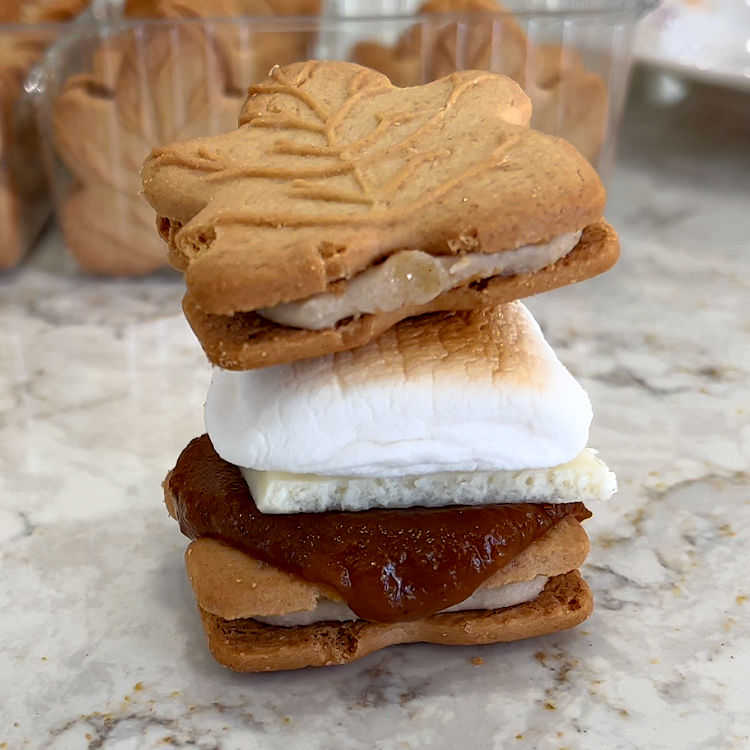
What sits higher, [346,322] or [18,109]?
[346,322]

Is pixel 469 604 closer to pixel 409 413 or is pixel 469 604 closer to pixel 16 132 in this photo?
pixel 409 413

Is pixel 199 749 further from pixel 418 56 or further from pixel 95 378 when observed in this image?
pixel 418 56

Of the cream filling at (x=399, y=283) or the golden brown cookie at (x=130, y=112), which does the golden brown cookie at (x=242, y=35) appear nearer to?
the golden brown cookie at (x=130, y=112)

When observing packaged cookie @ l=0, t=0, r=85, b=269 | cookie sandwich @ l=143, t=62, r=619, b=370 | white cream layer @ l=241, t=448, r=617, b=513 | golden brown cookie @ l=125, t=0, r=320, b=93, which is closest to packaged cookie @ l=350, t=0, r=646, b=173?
golden brown cookie @ l=125, t=0, r=320, b=93

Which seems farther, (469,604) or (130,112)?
(130,112)

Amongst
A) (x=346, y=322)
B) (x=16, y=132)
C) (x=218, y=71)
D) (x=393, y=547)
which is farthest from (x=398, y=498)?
(x=16, y=132)

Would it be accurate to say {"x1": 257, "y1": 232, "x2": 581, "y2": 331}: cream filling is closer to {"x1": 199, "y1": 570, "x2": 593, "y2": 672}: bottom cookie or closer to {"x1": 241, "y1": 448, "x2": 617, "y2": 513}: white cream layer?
{"x1": 241, "y1": 448, "x2": 617, "y2": 513}: white cream layer

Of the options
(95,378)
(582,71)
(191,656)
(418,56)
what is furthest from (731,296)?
(191,656)
